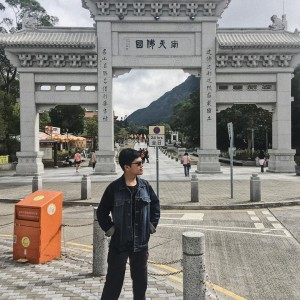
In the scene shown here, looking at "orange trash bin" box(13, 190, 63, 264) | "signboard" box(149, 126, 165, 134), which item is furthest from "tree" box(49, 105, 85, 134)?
"orange trash bin" box(13, 190, 63, 264)

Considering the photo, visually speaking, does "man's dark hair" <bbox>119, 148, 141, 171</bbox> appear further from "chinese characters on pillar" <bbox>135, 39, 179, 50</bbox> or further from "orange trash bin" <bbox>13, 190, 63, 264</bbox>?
"chinese characters on pillar" <bbox>135, 39, 179, 50</bbox>

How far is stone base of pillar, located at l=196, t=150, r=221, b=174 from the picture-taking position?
2394cm

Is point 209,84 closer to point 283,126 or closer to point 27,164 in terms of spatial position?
point 283,126

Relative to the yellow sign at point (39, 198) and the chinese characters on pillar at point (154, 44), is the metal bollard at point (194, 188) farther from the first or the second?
the chinese characters on pillar at point (154, 44)

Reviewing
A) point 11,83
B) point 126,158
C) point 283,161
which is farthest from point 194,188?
point 11,83

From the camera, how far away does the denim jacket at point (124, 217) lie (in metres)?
4.00

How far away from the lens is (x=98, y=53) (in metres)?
24.1

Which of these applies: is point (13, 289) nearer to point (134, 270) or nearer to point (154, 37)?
point (134, 270)

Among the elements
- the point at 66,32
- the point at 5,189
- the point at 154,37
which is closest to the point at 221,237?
the point at 5,189

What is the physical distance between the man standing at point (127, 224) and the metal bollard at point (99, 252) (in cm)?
159

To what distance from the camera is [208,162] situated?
24016 millimetres

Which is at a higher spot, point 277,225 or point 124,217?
point 124,217

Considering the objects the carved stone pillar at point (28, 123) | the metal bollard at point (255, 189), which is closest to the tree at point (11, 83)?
the carved stone pillar at point (28, 123)

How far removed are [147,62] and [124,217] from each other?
21081 mm
